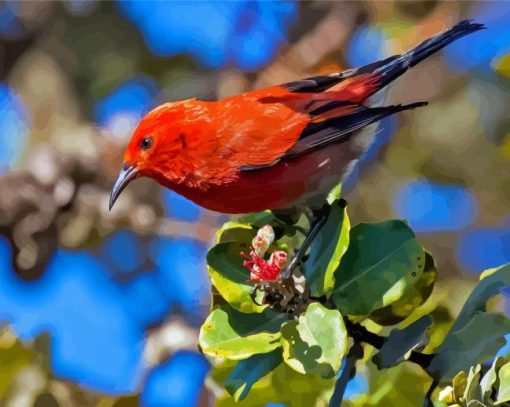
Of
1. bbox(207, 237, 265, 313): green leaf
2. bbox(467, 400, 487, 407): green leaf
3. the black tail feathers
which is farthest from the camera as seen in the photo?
the black tail feathers

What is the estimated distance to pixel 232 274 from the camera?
Answer: 0.58 m

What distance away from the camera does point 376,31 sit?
0.77m

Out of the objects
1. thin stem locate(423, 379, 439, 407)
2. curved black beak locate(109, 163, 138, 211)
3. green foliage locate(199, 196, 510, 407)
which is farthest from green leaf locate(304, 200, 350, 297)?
curved black beak locate(109, 163, 138, 211)

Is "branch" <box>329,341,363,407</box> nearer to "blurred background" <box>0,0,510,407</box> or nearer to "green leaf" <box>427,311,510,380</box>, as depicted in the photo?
"green leaf" <box>427,311,510,380</box>

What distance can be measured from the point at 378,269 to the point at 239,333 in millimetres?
118

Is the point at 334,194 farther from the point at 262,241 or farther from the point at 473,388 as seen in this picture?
the point at 473,388

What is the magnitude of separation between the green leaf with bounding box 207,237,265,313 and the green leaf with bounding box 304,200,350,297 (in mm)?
48

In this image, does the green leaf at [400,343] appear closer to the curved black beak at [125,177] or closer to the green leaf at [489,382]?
the green leaf at [489,382]

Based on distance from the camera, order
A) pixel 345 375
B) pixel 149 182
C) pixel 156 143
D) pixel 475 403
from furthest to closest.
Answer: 1. pixel 149 182
2. pixel 156 143
3. pixel 345 375
4. pixel 475 403

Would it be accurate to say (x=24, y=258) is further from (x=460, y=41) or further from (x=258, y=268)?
(x=460, y=41)

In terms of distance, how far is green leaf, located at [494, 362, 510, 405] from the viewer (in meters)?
0.47

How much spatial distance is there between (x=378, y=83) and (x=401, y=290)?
220mm

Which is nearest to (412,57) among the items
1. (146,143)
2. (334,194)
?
(334,194)

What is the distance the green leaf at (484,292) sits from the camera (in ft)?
1.80
